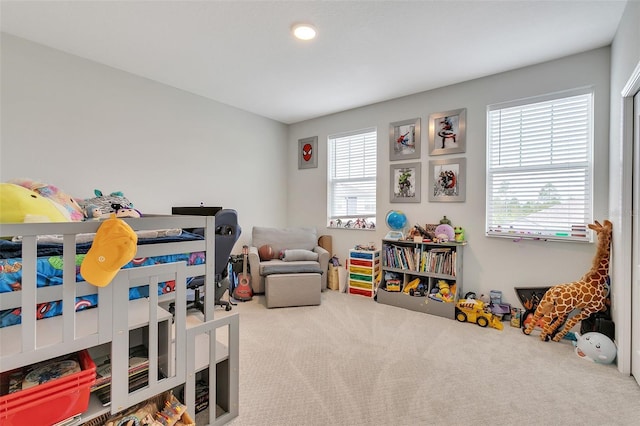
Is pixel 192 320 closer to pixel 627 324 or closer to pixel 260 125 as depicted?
pixel 627 324

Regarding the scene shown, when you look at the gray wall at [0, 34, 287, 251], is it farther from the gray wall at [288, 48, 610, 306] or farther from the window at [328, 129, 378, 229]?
the gray wall at [288, 48, 610, 306]

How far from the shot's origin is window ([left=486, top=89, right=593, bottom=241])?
2.57 m

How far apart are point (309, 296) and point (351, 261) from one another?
793 millimetres

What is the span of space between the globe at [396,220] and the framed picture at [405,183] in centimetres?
21

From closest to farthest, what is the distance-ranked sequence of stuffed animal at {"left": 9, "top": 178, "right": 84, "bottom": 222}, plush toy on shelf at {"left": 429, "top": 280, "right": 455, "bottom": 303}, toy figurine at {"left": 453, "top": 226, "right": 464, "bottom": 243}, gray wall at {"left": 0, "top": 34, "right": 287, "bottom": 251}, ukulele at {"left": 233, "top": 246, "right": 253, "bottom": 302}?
stuffed animal at {"left": 9, "top": 178, "right": 84, "bottom": 222} → gray wall at {"left": 0, "top": 34, "right": 287, "bottom": 251} → plush toy on shelf at {"left": 429, "top": 280, "right": 455, "bottom": 303} → toy figurine at {"left": 453, "top": 226, "right": 464, "bottom": 243} → ukulele at {"left": 233, "top": 246, "right": 253, "bottom": 302}

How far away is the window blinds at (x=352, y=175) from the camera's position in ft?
13.0

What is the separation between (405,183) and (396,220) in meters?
0.49

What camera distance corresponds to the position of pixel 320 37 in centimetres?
231

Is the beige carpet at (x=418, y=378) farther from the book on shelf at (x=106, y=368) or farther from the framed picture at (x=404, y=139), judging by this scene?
the framed picture at (x=404, y=139)

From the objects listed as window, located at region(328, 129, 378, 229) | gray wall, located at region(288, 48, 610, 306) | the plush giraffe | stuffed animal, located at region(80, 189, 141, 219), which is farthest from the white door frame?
stuffed animal, located at region(80, 189, 141, 219)

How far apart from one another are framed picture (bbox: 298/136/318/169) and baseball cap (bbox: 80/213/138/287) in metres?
3.57

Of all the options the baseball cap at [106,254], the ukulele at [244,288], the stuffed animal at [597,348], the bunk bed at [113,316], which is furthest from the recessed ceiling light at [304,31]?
the stuffed animal at [597,348]

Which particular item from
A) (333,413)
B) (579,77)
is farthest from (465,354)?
(579,77)

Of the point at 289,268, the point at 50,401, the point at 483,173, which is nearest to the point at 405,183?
the point at 483,173
